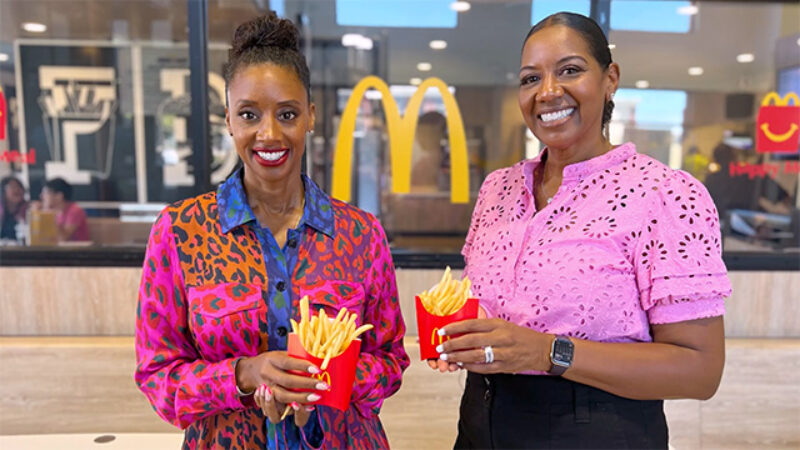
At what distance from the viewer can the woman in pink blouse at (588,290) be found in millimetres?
1174

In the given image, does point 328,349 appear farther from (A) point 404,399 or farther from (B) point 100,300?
(B) point 100,300

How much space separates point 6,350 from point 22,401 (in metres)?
0.28

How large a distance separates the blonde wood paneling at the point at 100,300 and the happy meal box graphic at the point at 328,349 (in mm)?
1887

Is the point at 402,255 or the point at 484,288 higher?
the point at 484,288

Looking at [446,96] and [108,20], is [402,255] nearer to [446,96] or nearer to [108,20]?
[446,96]

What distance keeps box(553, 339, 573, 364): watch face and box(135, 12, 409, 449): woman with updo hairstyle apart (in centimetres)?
45

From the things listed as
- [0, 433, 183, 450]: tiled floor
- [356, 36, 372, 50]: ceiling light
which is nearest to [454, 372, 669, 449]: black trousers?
[0, 433, 183, 450]: tiled floor

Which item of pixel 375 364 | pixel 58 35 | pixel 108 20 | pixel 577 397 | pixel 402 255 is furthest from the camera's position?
pixel 108 20

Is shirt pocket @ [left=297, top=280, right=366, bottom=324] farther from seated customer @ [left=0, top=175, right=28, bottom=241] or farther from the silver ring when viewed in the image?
seated customer @ [left=0, top=175, right=28, bottom=241]

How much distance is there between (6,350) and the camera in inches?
109

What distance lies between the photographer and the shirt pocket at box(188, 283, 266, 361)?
125 centimetres

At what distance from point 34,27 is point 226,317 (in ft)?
12.4

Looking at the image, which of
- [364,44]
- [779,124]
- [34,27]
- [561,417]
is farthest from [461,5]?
[561,417]

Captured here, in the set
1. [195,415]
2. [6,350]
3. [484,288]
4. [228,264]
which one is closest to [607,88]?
[484,288]
